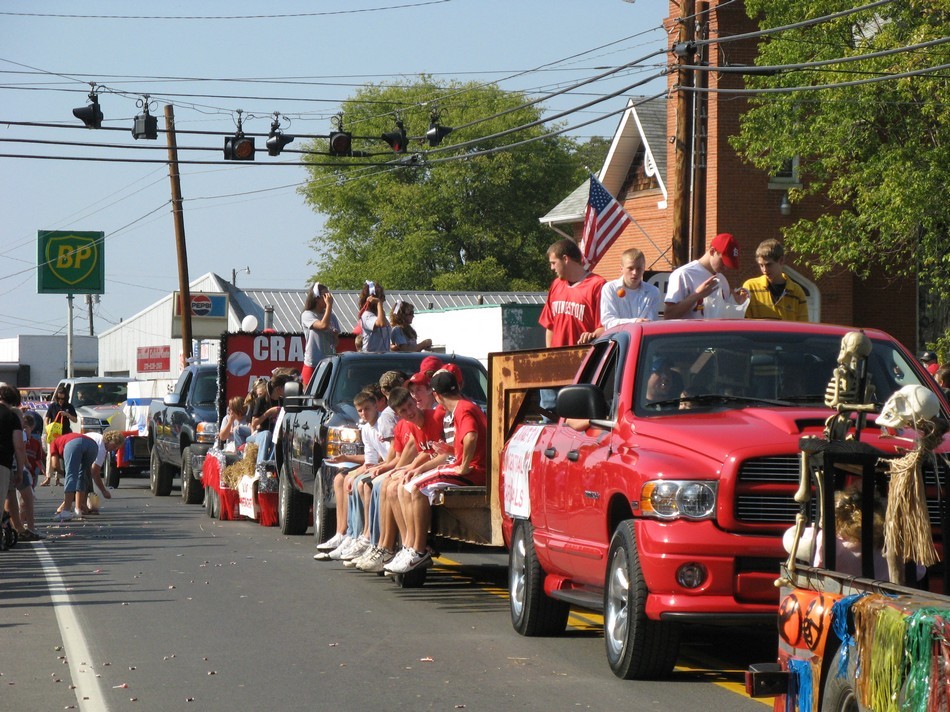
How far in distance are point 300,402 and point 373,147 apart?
226 feet

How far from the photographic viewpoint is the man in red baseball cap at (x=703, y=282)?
11.6 m

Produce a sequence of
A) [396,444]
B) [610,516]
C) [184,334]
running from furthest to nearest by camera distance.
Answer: [184,334] → [396,444] → [610,516]

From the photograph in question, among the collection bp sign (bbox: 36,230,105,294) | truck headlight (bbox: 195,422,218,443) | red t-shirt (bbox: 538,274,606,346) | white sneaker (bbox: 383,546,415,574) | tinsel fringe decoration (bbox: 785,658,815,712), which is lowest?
white sneaker (bbox: 383,546,415,574)

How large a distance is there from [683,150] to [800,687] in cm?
1781

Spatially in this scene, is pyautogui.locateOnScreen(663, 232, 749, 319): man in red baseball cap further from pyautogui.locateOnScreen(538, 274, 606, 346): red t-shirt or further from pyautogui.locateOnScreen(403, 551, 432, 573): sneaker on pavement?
pyautogui.locateOnScreen(403, 551, 432, 573): sneaker on pavement

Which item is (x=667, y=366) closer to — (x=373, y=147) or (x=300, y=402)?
(x=300, y=402)

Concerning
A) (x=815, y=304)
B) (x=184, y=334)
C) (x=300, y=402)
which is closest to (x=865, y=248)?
(x=815, y=304)

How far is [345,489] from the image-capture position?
48.3 ft

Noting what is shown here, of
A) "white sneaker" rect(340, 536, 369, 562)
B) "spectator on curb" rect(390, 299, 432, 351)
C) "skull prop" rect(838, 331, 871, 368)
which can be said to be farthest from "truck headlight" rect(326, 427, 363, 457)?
"skull prop" rect(838, 331, 871, 368)

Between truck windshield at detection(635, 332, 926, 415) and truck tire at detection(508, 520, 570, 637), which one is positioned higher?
truck windshield at detection(635, 332, 926, 415)

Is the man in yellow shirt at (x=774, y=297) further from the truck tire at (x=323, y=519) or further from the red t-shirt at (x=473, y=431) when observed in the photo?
the truck tire at (x=323, y=519)

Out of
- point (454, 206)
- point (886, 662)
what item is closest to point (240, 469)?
point (886, 662)

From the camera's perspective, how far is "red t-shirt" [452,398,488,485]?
12289mm

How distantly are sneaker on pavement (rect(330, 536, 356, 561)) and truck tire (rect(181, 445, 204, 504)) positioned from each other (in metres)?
10.5
